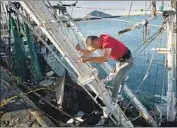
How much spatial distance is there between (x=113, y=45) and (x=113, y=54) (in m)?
0.31

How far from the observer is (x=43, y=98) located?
10.7 meters

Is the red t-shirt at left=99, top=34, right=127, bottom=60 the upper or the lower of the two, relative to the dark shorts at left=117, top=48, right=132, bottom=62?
upper

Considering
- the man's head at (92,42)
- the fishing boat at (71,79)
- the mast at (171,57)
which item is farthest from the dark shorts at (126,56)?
the mast at (171,57)

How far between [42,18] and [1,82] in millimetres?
5511

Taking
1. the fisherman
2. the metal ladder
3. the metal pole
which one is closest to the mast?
the metal pole

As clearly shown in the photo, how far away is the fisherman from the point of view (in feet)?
21.3

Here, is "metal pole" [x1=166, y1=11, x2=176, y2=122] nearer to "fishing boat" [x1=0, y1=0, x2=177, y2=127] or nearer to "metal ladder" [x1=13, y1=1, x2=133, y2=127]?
"fishing boat" [x1=0, y1=0, x2=177, y2=127]

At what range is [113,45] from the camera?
678 cm

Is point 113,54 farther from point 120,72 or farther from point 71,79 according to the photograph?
point 71,79

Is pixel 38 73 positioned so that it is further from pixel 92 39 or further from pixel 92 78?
pixel 92 39

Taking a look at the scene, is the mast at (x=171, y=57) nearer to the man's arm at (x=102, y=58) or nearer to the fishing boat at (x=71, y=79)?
the fishing boat at (x=71, y=79)

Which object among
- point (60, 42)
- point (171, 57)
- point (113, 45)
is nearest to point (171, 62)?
point (171, 57)

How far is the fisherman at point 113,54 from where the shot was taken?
6.50m

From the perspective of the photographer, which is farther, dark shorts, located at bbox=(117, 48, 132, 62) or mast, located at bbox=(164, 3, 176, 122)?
mast, located at bbox=(164, 3, 176, 122)
